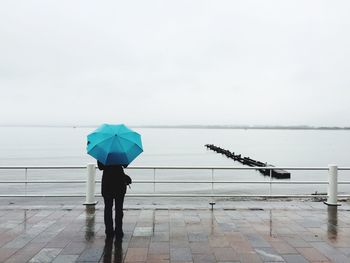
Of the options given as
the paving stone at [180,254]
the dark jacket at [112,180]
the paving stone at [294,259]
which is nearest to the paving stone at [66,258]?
the dark jacket at [112,180]

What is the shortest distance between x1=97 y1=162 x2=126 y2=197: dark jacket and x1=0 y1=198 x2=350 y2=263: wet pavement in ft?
2.93

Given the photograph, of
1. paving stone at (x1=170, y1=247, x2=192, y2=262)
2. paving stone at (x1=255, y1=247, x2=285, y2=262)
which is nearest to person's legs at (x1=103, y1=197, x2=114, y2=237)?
paving stone at (x1=170, y1=247, x2=192, y2=262)

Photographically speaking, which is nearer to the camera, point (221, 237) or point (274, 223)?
point (221, 237)

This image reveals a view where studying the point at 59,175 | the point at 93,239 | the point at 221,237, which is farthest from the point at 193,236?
the point at 59,175

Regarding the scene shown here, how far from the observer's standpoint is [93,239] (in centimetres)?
664

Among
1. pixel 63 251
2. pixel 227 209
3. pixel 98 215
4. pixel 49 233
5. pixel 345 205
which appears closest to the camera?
pixel 63 251

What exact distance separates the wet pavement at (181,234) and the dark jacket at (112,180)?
892mm

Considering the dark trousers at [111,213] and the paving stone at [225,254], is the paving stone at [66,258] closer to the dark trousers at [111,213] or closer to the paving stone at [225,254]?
the dark trousers at [111,213]

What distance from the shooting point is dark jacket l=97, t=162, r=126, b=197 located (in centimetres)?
645

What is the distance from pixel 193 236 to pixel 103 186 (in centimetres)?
195

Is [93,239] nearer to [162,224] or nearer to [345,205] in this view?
[162,224]

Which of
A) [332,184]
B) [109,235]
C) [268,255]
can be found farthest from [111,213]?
[332,184]

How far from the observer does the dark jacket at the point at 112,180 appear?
21.1 ft

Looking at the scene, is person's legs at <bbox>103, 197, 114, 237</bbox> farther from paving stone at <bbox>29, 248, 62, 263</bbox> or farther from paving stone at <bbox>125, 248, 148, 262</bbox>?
paving stone at <bbox>29, 248, 62, 263</bbox>
